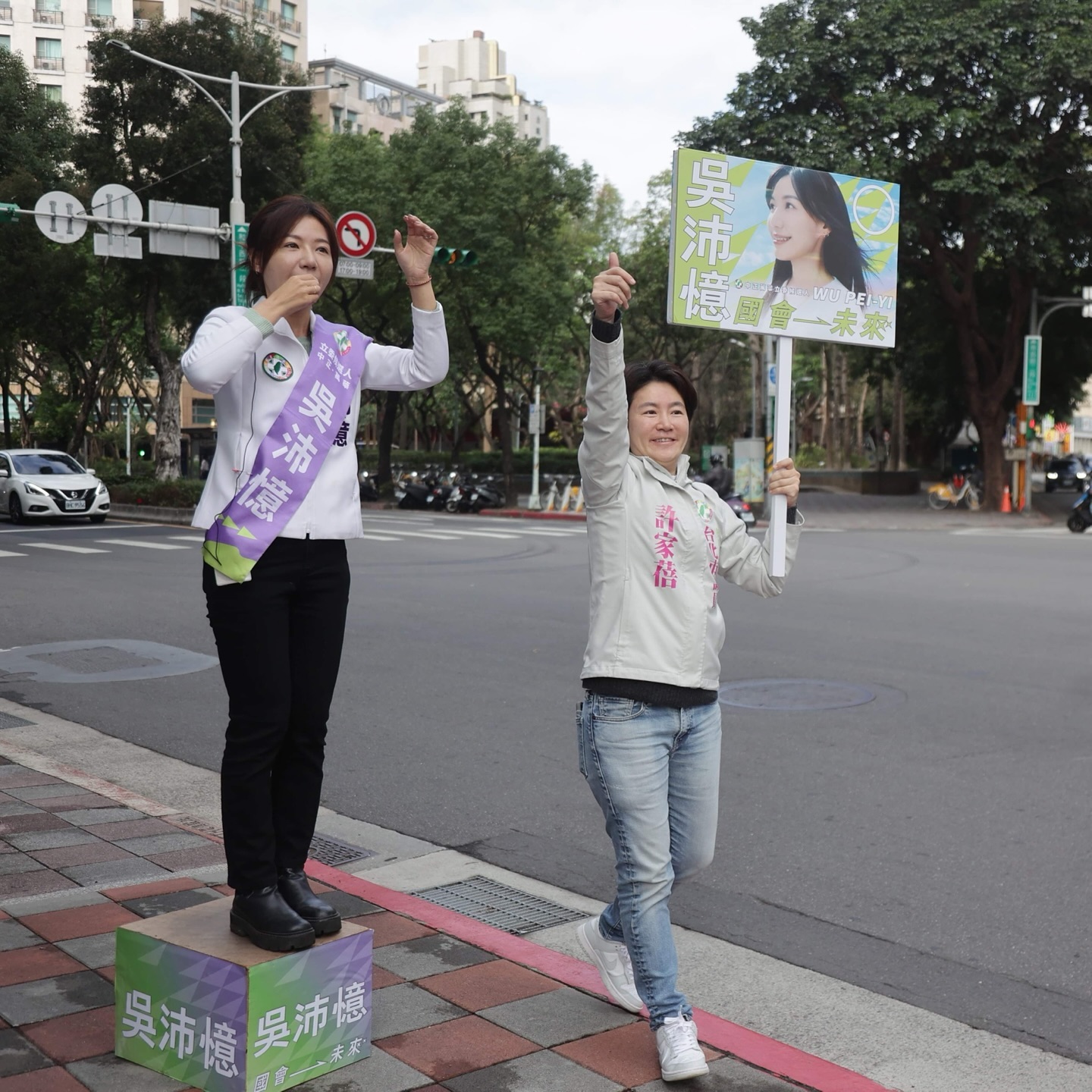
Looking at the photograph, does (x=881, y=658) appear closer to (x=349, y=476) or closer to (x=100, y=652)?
(x=100, y=652)

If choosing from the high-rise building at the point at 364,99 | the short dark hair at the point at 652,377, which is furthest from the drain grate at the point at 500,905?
the high-rise building at the point at 364,99

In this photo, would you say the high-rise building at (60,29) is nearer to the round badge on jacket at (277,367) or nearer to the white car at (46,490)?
the white car at (46,490)

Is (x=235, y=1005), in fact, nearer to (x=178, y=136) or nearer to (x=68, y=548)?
(x=68, y=548)

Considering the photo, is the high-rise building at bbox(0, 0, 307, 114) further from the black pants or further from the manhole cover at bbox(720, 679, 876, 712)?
the black pants

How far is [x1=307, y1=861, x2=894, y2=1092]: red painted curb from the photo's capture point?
3.05m

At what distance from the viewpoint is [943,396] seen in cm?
4034

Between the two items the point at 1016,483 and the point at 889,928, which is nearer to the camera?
the point at 889,928

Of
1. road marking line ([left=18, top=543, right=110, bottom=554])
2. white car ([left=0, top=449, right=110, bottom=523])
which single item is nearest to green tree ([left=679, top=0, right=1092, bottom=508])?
white car ([left=0, top=449, right=110, bottom=523])

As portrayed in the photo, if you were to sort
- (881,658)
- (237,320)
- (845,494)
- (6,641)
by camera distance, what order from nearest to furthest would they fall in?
(237,320), (881,658), (6,641), (845,494)

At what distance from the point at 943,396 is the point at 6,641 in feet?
113

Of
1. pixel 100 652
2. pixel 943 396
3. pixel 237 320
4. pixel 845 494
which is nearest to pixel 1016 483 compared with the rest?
pixel 943 396

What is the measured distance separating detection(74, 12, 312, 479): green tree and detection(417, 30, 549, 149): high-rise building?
96664 millimetres

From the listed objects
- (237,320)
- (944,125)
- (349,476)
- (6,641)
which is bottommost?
(6,641)

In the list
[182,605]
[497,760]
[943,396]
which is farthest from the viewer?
[943,396]
